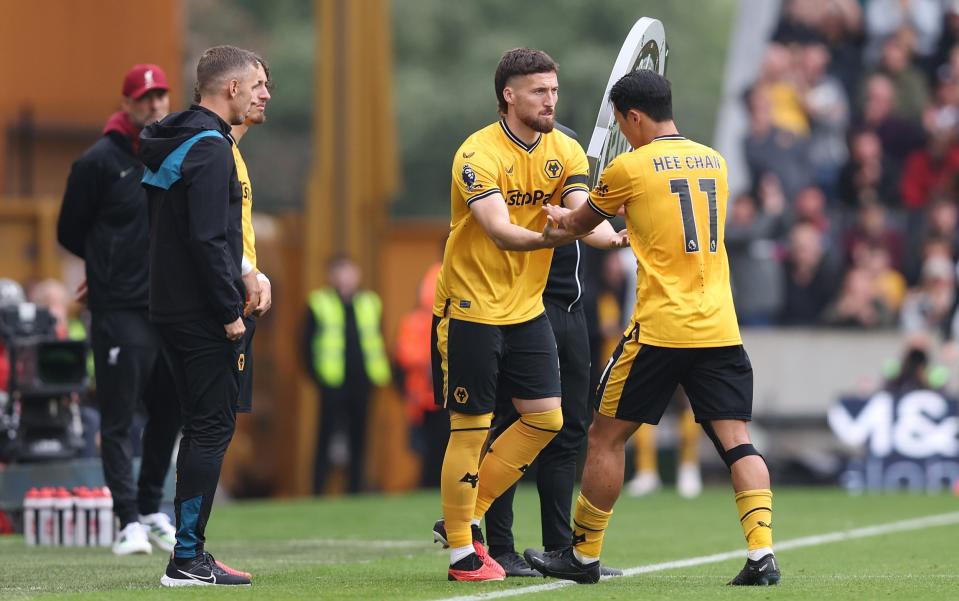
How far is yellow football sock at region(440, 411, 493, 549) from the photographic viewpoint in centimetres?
769

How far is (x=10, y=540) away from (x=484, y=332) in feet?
15.2

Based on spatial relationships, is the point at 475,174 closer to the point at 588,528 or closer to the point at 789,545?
the point at 588,528

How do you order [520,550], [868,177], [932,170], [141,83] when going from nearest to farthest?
[141,83] < [520,550] < [932,170] < [868,177]

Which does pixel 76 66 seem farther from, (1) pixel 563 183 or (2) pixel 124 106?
(1) pixel 563 183

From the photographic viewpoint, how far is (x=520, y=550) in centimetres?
1008

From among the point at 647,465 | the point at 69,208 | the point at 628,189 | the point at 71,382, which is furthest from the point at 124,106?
the point at 647,465

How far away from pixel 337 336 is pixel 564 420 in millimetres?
9284

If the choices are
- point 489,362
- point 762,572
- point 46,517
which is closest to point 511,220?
point 489,362

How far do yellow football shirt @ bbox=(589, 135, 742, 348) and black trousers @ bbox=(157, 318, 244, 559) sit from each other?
66.5 inches

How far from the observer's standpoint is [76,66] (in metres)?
18.2

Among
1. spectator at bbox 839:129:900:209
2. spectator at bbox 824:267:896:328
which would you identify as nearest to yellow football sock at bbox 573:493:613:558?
spectator at bbox 824:267:896:328

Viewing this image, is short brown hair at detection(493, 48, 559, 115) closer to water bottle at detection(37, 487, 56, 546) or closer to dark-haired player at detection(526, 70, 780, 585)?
dark-haired player at detection(526, 70, 780, 585)

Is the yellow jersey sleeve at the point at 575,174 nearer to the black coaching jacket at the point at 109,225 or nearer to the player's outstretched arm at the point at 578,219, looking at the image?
the player's outstretched arm at the point at 578,219

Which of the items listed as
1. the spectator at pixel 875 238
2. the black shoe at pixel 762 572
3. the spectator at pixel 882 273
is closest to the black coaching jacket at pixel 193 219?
the black shoe at pixel 762 572
